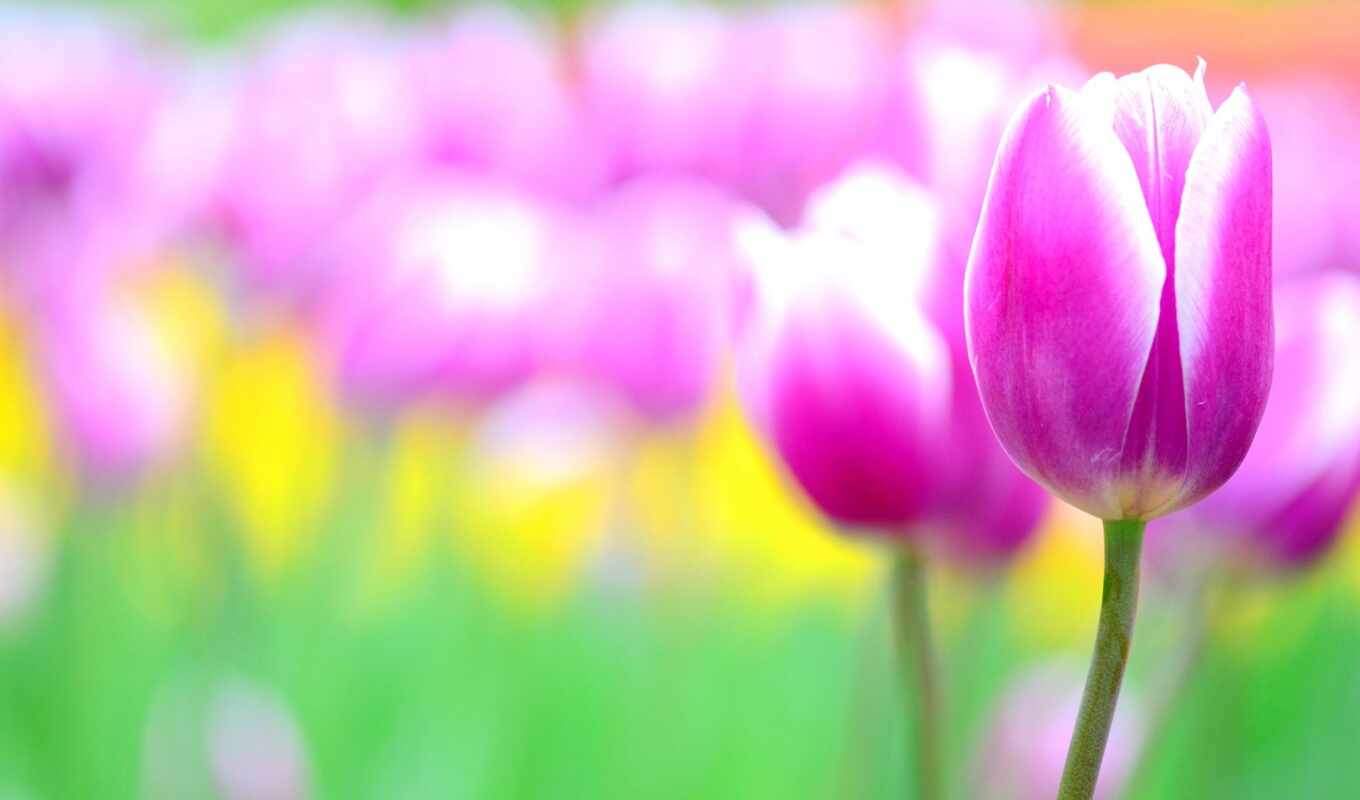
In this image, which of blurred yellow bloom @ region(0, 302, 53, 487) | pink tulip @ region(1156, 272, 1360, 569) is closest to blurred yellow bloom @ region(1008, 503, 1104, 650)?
pink tulip @ region(1156, 272, 1360, 569)

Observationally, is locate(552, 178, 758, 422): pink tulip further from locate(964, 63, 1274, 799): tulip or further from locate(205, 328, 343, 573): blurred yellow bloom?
locate(964, 63, 1274, 799): tulip

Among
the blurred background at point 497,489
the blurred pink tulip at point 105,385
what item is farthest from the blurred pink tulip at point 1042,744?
the blurred pink tulip at point 105,385

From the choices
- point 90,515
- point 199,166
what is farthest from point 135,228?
point 90,515

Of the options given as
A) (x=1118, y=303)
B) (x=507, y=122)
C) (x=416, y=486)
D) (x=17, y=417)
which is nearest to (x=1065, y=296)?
(x=1118, y=303)

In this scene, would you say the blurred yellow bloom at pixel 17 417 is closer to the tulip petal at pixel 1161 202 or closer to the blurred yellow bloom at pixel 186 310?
the blurred yellow bloom at pixel 186 310

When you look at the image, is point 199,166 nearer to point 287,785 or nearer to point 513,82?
point 513,82
